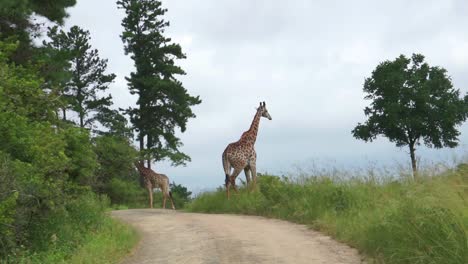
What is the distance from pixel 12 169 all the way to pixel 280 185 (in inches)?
313

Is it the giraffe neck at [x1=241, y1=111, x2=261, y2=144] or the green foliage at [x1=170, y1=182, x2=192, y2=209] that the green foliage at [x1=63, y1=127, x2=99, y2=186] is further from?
the green foliage at [x1=170, y1=182, x2=192, y2=209]

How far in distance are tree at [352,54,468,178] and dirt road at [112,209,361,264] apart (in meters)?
27.2

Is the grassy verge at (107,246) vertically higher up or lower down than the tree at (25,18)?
lower down

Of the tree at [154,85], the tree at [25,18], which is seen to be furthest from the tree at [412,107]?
the tree at [25,18]

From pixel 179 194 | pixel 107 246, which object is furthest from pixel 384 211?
pixel 179 194

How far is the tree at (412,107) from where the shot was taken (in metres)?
37.1

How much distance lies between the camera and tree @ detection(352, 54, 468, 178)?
122ft

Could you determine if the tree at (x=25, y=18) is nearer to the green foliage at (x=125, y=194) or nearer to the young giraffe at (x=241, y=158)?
the young giraffe at (x=241, y=158)

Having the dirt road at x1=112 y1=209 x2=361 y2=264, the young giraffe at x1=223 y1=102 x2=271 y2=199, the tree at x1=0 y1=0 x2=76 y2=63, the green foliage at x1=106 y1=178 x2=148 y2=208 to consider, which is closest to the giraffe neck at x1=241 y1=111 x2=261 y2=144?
the young giraffe at x1=223 y1=102 x2=271 y2=199

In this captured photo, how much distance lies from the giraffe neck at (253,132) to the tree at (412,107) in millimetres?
19789

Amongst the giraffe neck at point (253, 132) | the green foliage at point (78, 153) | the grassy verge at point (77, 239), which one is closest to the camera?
the grassy verge at point (77, 239)

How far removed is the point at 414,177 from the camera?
9.07 metres

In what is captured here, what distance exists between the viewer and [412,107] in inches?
1496

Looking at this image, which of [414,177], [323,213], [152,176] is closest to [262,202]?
[323,213]
